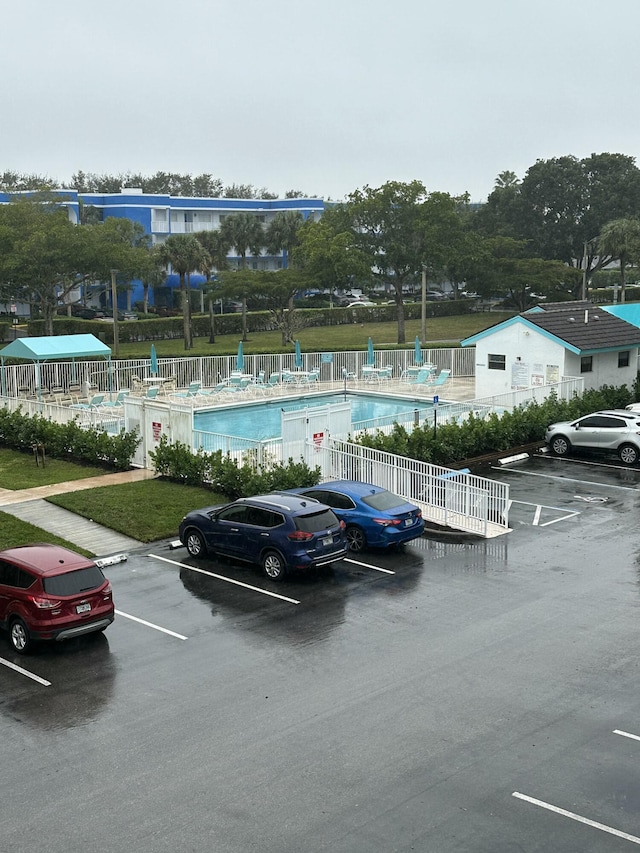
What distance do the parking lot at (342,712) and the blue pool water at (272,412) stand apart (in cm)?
1843

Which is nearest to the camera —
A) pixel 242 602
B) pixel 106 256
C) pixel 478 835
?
pixel 478 835

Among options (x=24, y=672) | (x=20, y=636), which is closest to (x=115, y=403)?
(x=20, y=636)

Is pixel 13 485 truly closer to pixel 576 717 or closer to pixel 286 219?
pixel 576 717

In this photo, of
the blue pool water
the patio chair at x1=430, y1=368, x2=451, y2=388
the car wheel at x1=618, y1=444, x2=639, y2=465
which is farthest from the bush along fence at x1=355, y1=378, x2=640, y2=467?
the patio chair at x1=430, y1=368, x2=451, y2=388

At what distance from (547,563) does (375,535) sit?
11.3 ft

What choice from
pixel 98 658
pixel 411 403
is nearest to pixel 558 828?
pixel 98 658

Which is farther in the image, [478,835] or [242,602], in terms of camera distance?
[242,602]

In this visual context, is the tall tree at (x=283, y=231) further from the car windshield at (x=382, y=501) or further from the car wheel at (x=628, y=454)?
the car windshield at (x=382, y=501)

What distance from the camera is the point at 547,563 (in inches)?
776

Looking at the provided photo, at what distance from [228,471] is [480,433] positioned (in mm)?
8691

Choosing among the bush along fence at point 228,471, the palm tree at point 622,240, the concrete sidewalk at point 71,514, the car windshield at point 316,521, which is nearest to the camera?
the car windshield at point 316,521

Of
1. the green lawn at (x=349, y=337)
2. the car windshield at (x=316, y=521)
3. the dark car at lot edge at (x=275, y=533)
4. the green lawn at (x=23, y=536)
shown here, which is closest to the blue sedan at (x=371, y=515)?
the dark car at lot edge at (x=275, y=533)

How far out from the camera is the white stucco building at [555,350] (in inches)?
1459

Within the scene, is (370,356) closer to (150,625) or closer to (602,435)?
(602,435)
